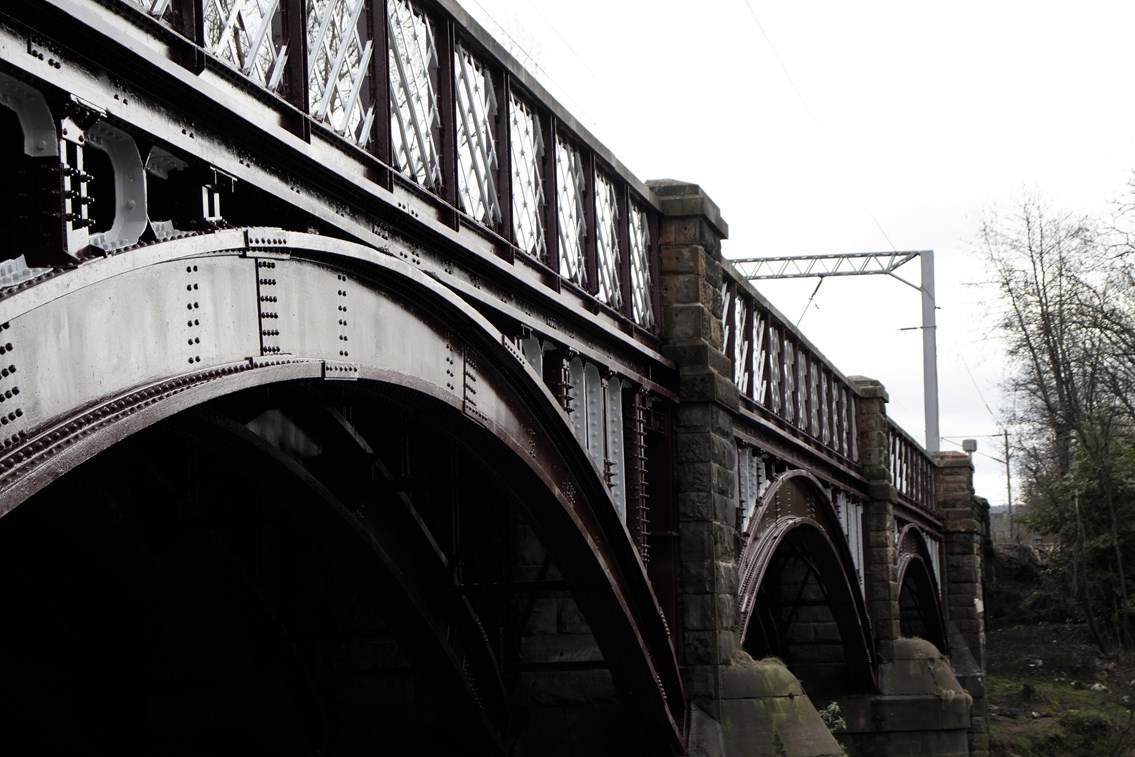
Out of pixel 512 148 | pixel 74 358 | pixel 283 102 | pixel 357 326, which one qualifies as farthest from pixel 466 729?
pixel 74 358

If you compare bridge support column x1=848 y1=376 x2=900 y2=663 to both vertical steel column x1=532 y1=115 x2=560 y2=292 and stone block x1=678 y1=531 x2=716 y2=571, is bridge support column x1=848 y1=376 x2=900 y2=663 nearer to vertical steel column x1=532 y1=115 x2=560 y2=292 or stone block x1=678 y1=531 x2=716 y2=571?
stone block x1=678 y1=531 x2=716 y2=571

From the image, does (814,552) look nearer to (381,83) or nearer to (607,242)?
(607,242)

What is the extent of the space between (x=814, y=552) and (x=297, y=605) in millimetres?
10542

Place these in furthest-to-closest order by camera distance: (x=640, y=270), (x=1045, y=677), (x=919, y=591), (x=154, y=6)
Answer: (x=1045, y=677) < (x=919, y=591) < (x=640, y=270) < (x=154, y=6)

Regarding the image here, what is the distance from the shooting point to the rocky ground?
34875 millimetres

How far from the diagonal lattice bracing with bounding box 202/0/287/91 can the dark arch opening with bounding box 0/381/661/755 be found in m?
3.22

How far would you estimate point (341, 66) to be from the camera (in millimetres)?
7383

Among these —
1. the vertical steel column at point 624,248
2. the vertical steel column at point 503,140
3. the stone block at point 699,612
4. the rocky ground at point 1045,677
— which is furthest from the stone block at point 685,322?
the rocky ground at point 1045,677

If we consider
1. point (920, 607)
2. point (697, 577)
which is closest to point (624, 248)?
point (697, 577)

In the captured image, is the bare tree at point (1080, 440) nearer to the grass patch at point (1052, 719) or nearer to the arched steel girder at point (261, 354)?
the grass patch at point (1052, 719)

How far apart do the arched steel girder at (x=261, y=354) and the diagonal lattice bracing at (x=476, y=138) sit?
3.08ft

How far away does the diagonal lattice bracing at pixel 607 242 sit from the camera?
12398 mm

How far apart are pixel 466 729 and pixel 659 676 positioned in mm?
1631

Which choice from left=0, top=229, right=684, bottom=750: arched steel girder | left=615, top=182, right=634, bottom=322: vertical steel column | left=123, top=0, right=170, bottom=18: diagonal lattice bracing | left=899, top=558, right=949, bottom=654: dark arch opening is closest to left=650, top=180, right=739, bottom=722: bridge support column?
left=615, top=182, right=634, bottom=322: vertical steel column
